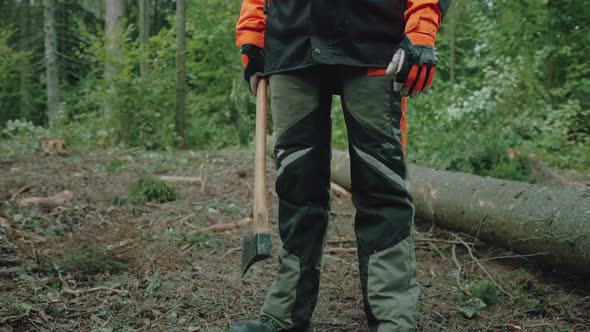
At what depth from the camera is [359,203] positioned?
194cm

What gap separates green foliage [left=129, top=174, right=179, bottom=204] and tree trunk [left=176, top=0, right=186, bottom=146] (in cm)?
526

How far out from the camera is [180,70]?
981cm

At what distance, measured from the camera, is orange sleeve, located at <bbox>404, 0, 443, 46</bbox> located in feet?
5.78

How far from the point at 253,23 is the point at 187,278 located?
1.45m

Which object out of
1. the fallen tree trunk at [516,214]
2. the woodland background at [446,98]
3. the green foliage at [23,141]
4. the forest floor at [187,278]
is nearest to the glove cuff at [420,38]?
the fallen tree trunk at [516,214]

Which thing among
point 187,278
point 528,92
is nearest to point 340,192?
point 187,278

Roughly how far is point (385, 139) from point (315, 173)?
355 millimetres

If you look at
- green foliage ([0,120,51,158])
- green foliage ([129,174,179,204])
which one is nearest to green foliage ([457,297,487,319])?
green foliage ([129,174,179,204])

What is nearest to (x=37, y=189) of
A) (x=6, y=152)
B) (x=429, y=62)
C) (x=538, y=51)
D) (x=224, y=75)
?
(x=6, y=152)

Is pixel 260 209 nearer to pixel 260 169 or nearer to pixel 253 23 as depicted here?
pixel 260 169

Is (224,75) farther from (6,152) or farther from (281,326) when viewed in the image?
(281,326)

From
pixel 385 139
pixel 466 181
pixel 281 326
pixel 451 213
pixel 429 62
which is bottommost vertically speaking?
pixel 281 326

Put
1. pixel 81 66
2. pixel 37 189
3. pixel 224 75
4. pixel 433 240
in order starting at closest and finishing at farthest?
1. pixel 433 240
2. pixel 37 189
3. pixel 224 75
4. pixel 81 66

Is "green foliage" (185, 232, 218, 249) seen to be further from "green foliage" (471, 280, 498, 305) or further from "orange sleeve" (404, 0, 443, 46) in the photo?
"orange sleeve" (404, 0, 443, 46)
